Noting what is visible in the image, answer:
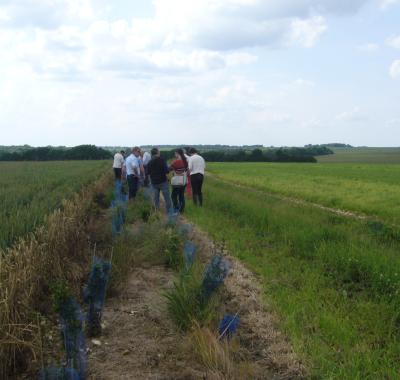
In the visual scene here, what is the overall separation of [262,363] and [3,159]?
263 feet

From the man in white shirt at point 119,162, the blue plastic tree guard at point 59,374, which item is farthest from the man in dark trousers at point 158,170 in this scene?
the blue plastic tree guard at point 59,374

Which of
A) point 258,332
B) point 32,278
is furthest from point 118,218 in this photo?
point 258,332

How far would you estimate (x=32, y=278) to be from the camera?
A: 4.90 meters

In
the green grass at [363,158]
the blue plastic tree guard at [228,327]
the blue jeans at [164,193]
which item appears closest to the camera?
the blue plastic tree guard at [228,327]

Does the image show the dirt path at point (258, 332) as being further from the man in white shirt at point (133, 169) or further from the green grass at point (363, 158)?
the green grass at point (363, 158)

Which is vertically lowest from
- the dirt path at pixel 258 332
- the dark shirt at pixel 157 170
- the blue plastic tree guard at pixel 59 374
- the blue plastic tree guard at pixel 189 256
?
the dirt path at pixel 258 332

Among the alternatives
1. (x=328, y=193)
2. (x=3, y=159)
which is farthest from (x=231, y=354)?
(x=3, y=159)

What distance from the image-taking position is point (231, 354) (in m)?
4.13

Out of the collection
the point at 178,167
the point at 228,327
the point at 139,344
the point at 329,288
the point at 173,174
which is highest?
the point at 178,167

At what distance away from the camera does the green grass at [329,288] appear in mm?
4098

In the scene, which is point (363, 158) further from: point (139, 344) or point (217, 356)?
point (217, 356)

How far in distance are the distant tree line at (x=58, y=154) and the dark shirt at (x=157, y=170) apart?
72.8 meters

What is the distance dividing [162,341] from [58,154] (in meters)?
85.6

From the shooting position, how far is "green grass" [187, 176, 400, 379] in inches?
161
